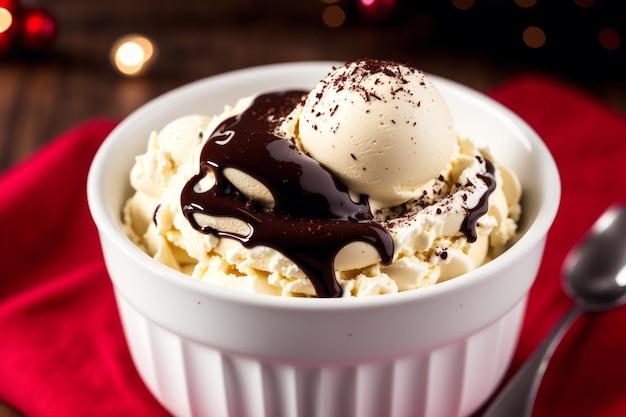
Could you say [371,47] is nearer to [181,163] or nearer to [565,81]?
[565,81]

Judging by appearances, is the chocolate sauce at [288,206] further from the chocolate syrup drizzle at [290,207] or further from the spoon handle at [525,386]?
the spoon handle at [525,386]

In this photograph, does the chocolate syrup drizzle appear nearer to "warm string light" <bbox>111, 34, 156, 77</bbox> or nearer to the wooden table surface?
the wooden table surface

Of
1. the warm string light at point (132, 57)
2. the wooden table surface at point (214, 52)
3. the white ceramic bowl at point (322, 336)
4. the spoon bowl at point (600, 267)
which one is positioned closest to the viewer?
the white ceramic bowl at point (322, 336)

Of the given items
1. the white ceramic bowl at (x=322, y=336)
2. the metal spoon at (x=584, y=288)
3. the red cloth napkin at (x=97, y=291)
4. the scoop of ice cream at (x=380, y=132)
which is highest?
the scoop of ice cream at (x=380, y=132)

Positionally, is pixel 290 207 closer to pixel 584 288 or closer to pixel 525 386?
pixel 525 386

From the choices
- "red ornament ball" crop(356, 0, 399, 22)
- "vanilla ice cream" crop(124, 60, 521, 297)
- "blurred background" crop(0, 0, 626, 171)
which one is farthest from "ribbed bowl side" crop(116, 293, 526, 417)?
"red ornament ball" crop(356, 0, 399, 22)

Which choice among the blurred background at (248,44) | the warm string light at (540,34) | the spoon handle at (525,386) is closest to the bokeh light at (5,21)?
the blurred background at (248,44)

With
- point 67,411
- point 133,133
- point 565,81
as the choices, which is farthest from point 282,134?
point 565,81
